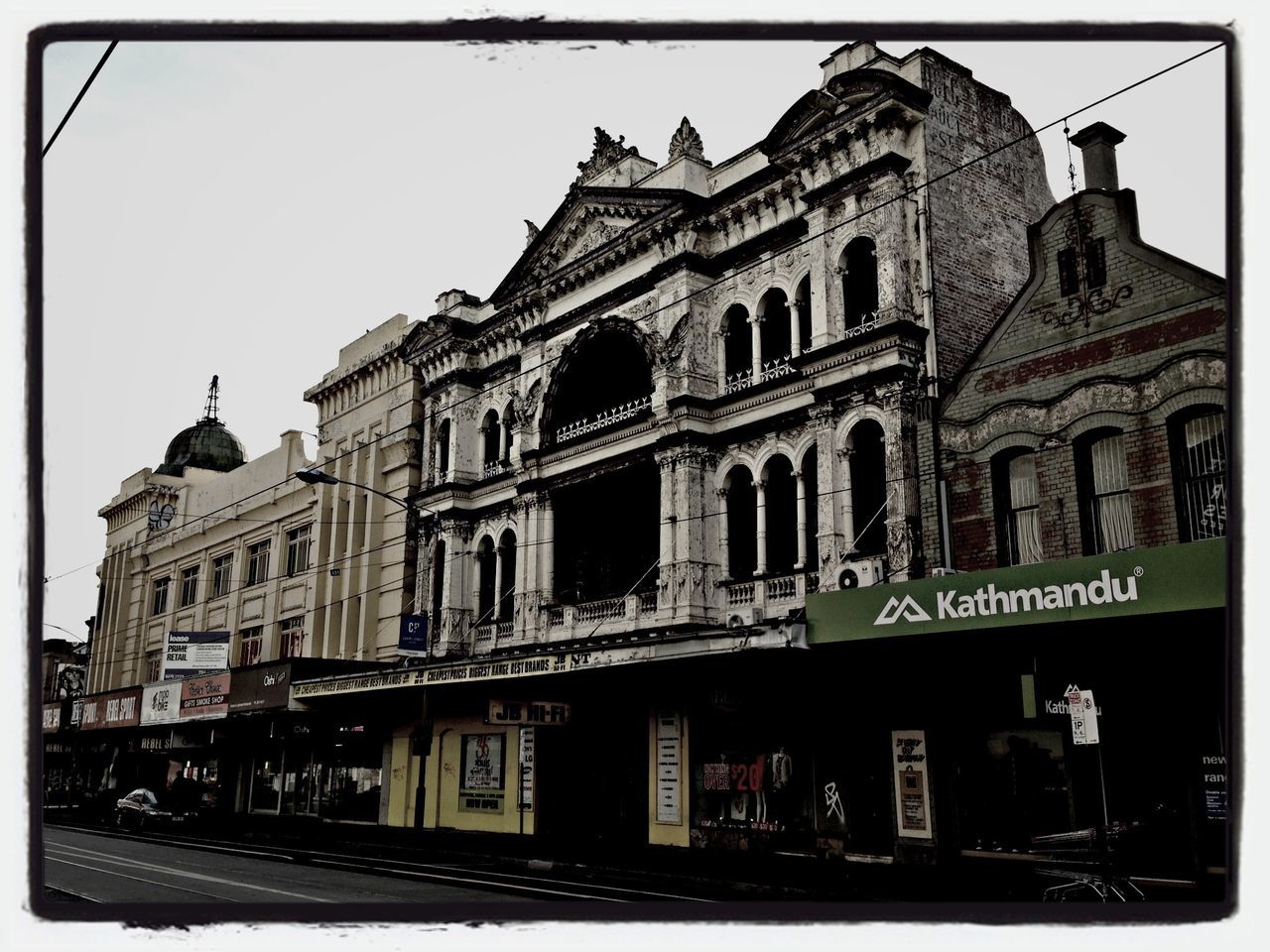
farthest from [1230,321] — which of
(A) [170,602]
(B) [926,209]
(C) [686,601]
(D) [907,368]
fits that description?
(A) [170,602]

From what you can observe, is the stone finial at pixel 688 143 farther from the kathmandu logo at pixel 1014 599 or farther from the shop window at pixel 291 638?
the shop window at pixel 291 638

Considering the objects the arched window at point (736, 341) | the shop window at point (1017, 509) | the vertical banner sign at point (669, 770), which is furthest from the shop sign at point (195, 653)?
the shop window at point (1017, 509)

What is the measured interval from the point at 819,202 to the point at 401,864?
614 inches

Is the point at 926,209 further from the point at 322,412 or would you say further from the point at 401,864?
the point at 322,412

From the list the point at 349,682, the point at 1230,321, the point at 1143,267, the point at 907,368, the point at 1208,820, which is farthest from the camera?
the point at 349,682

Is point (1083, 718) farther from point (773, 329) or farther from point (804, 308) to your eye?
point (773, 329)

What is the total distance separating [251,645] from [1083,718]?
117 ft

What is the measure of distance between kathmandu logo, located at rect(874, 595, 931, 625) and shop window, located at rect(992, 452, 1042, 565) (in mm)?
2482

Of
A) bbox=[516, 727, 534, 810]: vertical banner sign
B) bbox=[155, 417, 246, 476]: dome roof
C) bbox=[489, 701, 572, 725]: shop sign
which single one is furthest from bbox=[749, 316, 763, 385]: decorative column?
bbox=[155, 417, 246, 476]: dome roof

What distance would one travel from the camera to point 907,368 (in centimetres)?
2138

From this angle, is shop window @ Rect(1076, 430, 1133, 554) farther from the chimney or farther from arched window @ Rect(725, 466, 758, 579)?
arched window @ Rect(725, 466, 758, 579)

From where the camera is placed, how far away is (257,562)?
44438mm

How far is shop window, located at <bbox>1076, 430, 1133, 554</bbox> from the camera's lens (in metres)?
17.7

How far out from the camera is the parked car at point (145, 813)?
36156mm
